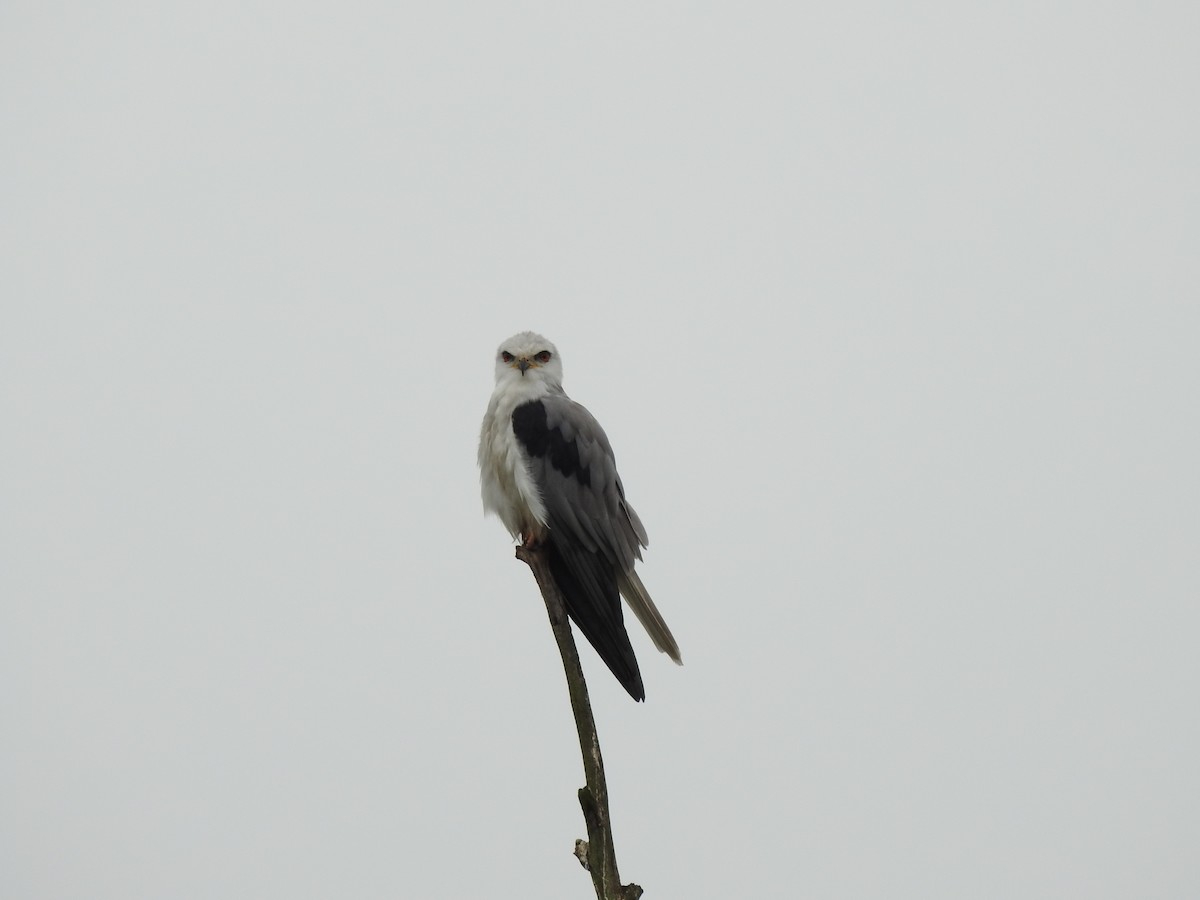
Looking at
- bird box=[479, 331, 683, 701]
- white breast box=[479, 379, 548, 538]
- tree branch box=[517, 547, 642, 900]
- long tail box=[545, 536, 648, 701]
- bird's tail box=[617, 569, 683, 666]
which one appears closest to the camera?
tree branch box=[517, 547, 642, 900]

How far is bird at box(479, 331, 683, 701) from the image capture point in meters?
5.45

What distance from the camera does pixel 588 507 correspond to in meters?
5.70

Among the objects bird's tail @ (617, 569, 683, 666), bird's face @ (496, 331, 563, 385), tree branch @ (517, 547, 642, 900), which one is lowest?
tree branch @ (517, 547, 642, 900)

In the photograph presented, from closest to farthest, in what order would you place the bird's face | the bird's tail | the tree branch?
the tree branch < the bird's tail < the bird's face

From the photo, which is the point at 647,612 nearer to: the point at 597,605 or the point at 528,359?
the point at 597,605

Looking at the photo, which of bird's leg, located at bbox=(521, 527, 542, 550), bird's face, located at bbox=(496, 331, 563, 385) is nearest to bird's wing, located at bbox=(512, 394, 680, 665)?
bird's leg, located at bbox=(521, 527, 542, 550)

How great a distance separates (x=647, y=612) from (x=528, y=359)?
1.73m

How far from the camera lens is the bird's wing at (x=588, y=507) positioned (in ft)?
18.2

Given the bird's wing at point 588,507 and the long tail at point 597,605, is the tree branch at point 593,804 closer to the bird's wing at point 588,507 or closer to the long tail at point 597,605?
the long tail at point 597,605

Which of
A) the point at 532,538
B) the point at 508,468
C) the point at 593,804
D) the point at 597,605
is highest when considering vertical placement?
the point at 508,468

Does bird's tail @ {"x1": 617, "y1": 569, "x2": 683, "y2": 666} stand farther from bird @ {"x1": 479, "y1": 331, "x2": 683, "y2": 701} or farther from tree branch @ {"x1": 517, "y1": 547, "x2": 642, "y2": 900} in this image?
tree branch @ {"x1": 517, "y1": 547, "x2": 642, "y2": 900}

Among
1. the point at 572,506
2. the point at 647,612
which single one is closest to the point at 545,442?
the point at 572,506

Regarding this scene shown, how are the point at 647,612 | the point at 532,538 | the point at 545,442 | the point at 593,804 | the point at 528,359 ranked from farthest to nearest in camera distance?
the point at 528,359, the point at 545,442, the point at 532,538, the point at 647,612, the point at 593,804

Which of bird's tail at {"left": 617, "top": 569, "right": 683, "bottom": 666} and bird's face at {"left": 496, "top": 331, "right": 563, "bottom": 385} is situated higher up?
bird's face at {"left": 496, "top": 331, "right": 563, "bottom": 385}
